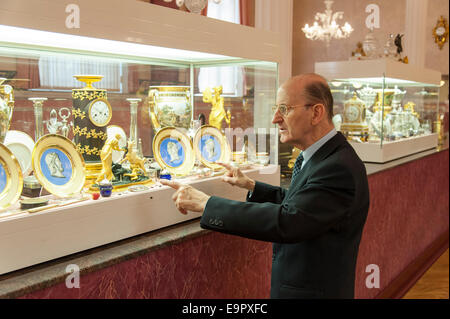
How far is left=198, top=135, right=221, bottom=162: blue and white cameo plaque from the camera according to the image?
8.08ft

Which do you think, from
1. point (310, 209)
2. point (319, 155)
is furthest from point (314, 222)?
point (319, 155)

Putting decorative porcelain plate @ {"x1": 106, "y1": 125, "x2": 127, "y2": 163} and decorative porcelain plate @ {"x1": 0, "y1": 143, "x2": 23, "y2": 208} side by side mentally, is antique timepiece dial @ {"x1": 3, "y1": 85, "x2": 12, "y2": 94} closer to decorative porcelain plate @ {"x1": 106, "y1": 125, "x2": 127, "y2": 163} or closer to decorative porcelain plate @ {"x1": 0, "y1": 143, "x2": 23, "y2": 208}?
decorative porcelain plate @ {"x1": 0, "y1": 143, "x2": 23, "y2": 208}

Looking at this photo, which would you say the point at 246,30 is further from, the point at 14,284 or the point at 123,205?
the point at 14,284

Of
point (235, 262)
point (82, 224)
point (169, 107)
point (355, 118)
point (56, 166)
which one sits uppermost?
point (169, 107)

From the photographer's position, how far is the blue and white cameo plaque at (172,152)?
90.7 inches

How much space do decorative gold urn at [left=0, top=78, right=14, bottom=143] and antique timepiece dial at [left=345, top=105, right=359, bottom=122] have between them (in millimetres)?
3609

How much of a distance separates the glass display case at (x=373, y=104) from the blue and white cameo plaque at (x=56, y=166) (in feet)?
11.1

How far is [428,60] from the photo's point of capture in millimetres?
8336

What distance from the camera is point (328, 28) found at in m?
9.20

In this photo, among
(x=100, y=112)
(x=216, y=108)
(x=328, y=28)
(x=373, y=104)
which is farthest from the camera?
(x=328, y=28)

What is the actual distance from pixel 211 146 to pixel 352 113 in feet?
8.61

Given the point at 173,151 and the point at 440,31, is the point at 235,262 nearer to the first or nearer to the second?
the point at 173,151

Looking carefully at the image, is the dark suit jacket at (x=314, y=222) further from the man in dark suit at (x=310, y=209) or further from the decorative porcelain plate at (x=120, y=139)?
the decorative porcelain plate at (x=120, y=139)

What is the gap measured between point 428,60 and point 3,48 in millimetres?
8063
